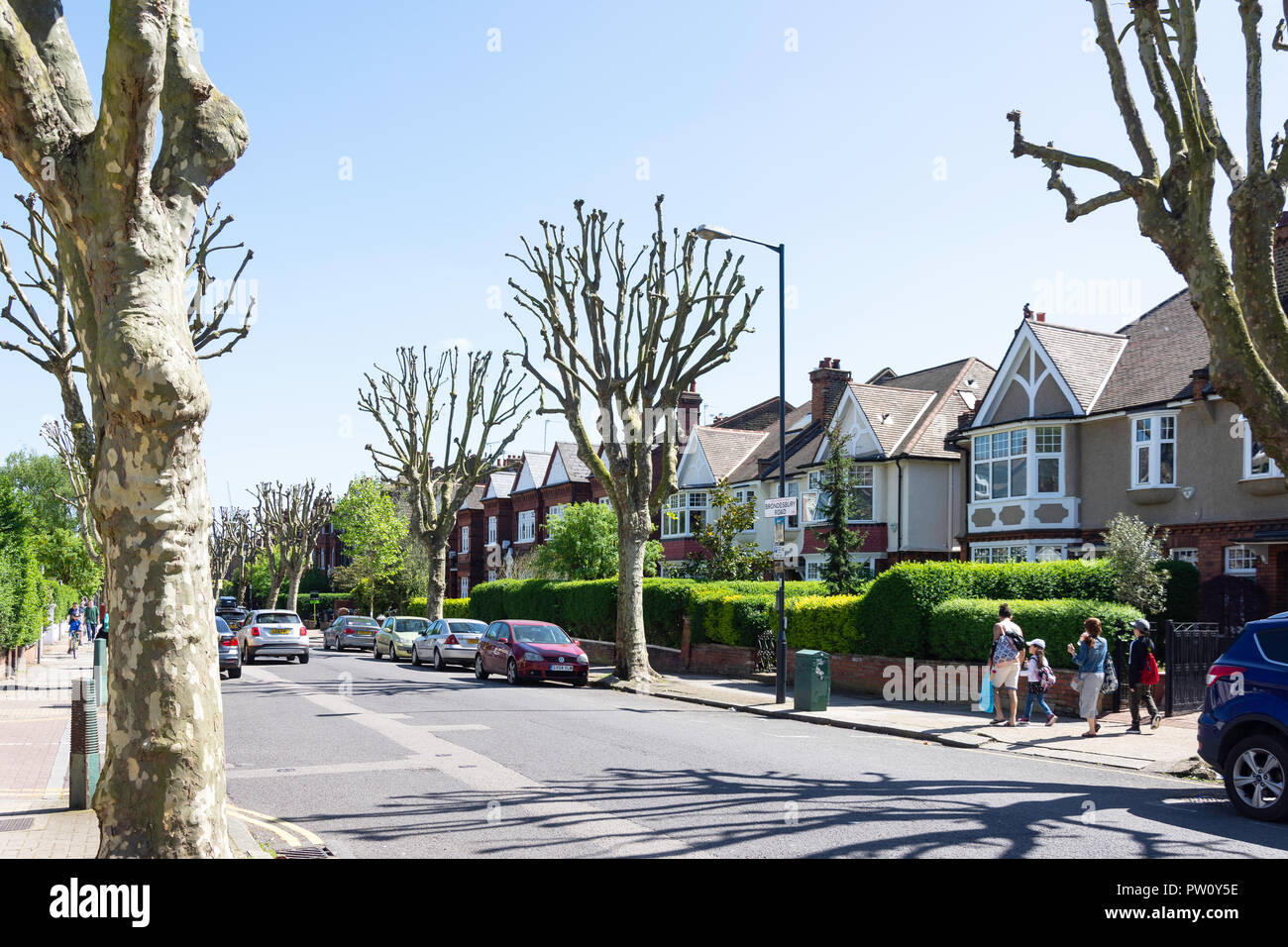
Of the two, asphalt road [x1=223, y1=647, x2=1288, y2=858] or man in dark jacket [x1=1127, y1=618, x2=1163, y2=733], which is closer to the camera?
asphalt road [x1=223, y1=647, x2=1288, y2=858]

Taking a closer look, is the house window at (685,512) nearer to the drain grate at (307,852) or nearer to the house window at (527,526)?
the house window at (527,526)

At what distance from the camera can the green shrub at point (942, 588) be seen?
20438 millimetres

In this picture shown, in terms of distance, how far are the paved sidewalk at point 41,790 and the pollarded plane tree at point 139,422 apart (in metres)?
Answer: 0.78

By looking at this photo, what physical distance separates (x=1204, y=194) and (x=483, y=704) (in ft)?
44.3

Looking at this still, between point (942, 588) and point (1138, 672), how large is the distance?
18.0ft

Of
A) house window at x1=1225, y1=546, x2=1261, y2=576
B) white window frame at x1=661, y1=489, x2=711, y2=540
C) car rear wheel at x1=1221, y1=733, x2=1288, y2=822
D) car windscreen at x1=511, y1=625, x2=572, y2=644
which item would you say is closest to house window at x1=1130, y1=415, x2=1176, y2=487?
house window at x1=1225, y1=546, x2=1261, y2=576

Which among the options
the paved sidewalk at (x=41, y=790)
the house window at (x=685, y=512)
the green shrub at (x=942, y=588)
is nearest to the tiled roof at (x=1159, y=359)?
the green shrub at (x=942, y=588)

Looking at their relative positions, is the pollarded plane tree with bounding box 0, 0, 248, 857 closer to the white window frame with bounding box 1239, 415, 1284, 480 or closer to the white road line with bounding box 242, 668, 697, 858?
the white road line with bounding box 242, 668, 697, 858

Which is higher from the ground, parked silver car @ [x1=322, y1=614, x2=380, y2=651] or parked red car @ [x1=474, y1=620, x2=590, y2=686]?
parked red car @ [x1=474, y1=620, x2=590, y2=686]

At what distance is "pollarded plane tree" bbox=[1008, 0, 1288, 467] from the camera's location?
1104 cm

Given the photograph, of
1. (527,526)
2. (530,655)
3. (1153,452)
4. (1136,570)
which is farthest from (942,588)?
(527,526)

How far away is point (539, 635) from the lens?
1011 inches

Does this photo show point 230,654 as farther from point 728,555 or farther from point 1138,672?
point 1138,672

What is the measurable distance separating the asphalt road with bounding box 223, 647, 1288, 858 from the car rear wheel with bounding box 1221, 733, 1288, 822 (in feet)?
0.50
